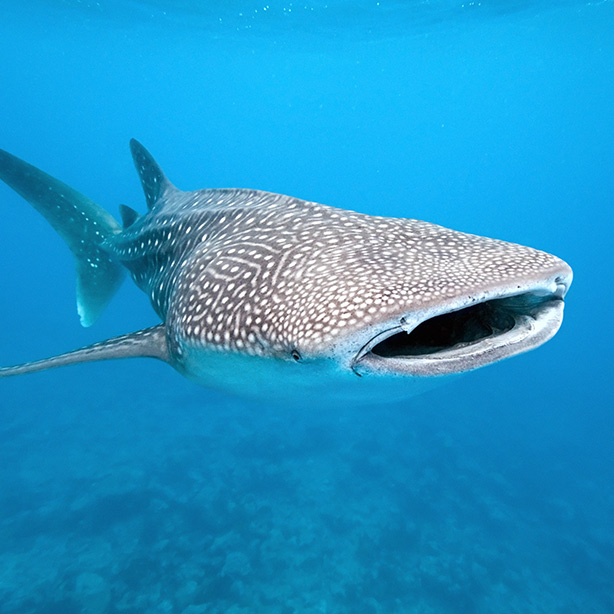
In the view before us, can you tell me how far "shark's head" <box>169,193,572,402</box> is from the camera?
71.5 inches

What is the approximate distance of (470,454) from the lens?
14242 mm

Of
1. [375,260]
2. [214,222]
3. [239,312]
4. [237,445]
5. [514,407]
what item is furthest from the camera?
[514,407]

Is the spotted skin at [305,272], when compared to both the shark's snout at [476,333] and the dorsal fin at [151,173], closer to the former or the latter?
the shark's snout at [476,333]

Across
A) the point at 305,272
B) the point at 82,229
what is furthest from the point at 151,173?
the point at 305,272

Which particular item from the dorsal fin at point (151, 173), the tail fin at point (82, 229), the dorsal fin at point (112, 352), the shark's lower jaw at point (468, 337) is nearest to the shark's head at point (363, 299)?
the shark's lower jaw at point (468, 337)

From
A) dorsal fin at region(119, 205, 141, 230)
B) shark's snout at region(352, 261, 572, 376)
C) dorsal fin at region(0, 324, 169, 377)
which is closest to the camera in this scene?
shark's snout at region(352, 261, 572, 376)

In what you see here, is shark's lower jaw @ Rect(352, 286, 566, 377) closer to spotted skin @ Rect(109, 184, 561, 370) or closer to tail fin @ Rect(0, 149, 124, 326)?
spotted skin @ Rect(109, 184, 561, 370)

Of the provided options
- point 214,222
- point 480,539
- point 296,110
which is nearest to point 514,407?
point 480,539

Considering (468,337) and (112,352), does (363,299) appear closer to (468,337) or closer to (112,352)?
(468,337)

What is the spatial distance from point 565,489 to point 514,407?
6.23 metres

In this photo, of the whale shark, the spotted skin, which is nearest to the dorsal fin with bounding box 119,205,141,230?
the whale shark

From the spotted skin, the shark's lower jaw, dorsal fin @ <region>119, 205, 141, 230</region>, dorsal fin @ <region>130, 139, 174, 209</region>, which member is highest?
dorsal fin @ <region>130, 139, 174, 209</region>

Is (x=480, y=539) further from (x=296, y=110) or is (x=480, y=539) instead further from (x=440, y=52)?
(x=296, y=110)

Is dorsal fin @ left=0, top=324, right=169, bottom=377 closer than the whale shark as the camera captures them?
No
